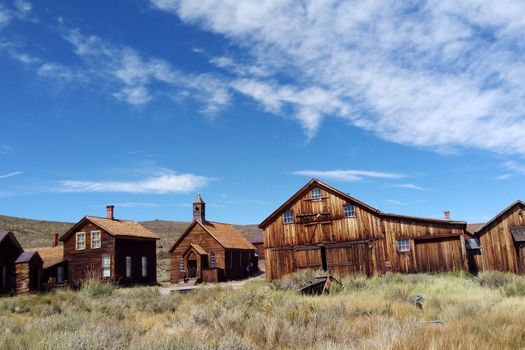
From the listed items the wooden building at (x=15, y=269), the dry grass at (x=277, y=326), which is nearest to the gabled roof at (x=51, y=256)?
the wooden building at (x=15, y=269)

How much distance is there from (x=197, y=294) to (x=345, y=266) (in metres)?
13.4

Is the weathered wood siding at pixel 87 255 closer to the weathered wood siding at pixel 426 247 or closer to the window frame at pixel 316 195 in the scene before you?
the window frame at pixel 316 195

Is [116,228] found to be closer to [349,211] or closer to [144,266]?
[144,266]

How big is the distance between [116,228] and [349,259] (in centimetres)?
1837

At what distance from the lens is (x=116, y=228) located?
36.2 m

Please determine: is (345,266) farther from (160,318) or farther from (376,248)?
(160,318)

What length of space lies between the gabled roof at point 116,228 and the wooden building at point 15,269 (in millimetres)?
5074

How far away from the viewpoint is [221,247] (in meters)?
39.6

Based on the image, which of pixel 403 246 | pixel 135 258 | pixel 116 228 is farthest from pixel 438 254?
pixel 116 228

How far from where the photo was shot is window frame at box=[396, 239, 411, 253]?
26.7 meters

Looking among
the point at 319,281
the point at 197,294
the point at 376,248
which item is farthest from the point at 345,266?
the point at 197,294

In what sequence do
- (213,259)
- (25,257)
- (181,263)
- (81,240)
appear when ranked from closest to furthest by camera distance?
(25,257), (81,240), (213,259), (181,263)

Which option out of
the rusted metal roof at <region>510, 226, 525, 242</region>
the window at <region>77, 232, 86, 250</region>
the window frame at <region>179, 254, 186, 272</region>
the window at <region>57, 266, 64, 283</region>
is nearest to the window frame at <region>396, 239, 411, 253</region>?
the rusted metal roof at <region>510, 226, 525, 242</region>

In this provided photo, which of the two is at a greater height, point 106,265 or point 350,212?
point 350,212
